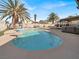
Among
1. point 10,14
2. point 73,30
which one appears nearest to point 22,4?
point 10,14

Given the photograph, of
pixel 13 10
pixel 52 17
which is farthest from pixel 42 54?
pixel 52 17

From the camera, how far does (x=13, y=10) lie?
34.1 m

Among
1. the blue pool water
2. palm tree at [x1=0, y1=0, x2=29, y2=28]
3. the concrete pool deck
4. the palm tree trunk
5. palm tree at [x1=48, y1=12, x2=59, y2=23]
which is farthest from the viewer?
palm tree at [x1=48, y1=12, x2=59, y2=23]

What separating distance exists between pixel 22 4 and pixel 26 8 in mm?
1567

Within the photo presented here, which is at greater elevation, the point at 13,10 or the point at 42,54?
the point at 13,10

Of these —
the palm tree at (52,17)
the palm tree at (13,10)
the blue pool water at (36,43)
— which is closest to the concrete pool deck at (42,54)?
the blue pool water at (36,43)

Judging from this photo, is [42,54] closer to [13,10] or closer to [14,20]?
[13,10]

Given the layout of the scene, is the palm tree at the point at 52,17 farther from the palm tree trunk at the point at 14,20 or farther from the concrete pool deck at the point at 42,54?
the concrete pool deck at the point at 42,54

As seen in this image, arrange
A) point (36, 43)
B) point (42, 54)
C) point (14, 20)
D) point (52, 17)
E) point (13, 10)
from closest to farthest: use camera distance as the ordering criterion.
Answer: point (42, 54) < point (36, 43) < point (13, 10) < point (14, 20) < point (52, 17)

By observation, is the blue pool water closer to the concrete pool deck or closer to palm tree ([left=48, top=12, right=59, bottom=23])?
the concrete pool deck

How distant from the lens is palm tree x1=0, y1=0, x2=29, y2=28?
33188mm

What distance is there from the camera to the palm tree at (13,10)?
109 ft

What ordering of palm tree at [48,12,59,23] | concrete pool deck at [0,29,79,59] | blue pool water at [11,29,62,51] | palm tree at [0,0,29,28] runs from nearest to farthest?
1. concrete pool deck at [0,29,79,59]
2. blue pool water at [11,29,62,51]
3. palm tree at [0,0,29,28]
4. palm tree at [48,12,59,23]

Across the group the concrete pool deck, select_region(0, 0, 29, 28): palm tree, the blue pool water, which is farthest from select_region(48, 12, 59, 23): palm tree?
the concrete pool deck
